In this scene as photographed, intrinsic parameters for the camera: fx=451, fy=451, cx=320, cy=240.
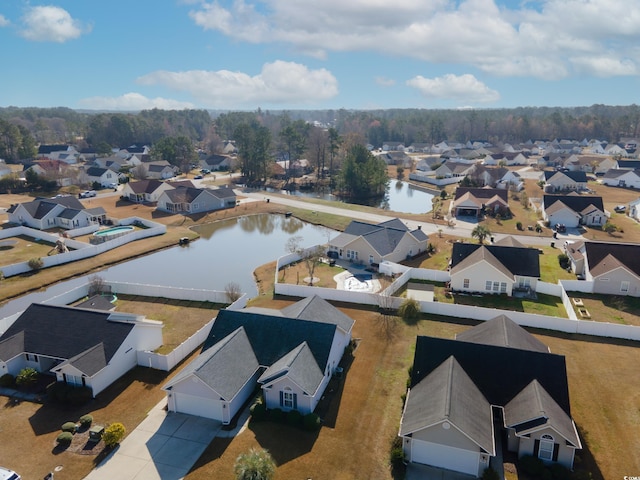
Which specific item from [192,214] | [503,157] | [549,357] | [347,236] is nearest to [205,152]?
[192,214]

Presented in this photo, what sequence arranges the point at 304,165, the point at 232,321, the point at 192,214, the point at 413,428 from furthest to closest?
the point at 304,165 → the point at 192,214 → the point at 232,321 → the point at 413,428

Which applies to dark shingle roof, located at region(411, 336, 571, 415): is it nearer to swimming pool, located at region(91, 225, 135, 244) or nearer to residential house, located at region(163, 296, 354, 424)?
residential house, located at region(163, 296, 354, 424)

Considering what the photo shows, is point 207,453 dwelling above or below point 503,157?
below

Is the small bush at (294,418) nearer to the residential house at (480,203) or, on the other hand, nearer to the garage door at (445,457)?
the garage door at (445,457)

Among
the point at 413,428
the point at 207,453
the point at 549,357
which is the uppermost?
the point at 549,357

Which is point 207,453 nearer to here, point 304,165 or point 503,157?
point 304,165

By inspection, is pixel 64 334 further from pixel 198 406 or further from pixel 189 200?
pixel 189 200
